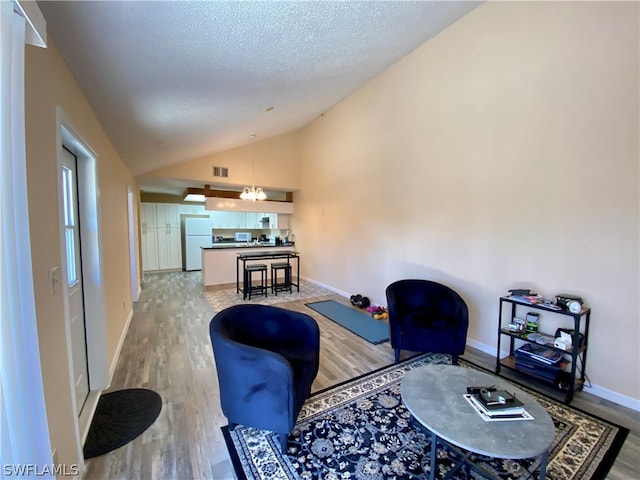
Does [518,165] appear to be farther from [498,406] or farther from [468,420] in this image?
[468,420]

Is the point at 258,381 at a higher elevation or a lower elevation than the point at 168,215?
lower

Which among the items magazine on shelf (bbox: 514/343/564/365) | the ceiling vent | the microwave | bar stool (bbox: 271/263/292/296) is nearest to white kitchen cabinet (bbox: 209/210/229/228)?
the microwave

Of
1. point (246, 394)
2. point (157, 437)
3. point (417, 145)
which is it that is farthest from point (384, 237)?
point (157, 437)

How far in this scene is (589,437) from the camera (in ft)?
6.32

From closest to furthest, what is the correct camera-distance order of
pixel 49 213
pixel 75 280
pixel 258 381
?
pixel 49 213
pixel 258 381
pixel 75 280

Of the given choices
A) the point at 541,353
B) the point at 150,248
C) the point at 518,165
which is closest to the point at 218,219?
the point at 150,248

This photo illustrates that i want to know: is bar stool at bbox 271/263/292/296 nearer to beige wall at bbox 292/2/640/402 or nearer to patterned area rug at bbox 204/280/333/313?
A: patterned area rug at bbox 204/280/333/313

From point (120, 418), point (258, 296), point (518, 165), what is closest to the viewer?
point (120, 418)

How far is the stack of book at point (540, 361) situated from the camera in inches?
95.5

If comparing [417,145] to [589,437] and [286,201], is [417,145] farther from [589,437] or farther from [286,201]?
[286,201]

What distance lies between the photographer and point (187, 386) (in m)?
2.50

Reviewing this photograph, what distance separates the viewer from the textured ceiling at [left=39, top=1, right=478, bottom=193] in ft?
4.56

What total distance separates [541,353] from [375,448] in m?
1.81

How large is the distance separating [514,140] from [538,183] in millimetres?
514
